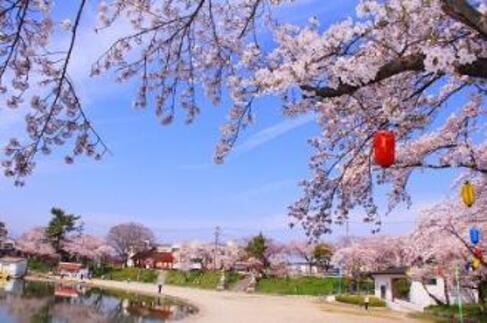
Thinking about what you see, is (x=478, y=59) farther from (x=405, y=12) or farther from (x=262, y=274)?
(x=262, y=274)

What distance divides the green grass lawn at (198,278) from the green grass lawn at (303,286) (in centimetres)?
485

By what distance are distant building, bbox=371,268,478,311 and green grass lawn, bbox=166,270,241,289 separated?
80.1 feet

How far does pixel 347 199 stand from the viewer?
9297mm

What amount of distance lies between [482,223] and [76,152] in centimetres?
1362

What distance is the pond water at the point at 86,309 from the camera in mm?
27516

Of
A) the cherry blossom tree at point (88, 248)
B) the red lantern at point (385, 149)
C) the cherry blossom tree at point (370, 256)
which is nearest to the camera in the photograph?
the red lantern at point (385, 149)

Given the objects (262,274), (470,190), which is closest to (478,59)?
(470,190)

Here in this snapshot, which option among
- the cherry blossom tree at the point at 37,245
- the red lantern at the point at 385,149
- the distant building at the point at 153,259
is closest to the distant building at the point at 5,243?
the cherry blossom tree at the point at 37,245

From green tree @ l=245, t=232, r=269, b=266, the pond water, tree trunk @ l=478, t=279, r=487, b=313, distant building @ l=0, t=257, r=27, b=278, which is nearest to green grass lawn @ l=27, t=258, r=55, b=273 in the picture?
distant building @ l=0, t=257, r=27, b=278

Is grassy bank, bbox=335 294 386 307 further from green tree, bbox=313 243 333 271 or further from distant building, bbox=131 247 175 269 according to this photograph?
distant building, bbox=131 247 175 269

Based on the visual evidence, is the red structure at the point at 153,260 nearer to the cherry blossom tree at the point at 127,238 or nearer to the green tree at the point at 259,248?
the cherry blossom tree at the point at 127,238

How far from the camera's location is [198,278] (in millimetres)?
68875

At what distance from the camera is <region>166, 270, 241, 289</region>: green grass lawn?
211ft

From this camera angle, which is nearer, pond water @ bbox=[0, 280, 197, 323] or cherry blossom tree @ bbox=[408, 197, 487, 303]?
cherry blossom tree @ bbox=[408, 197, 487, 303]
